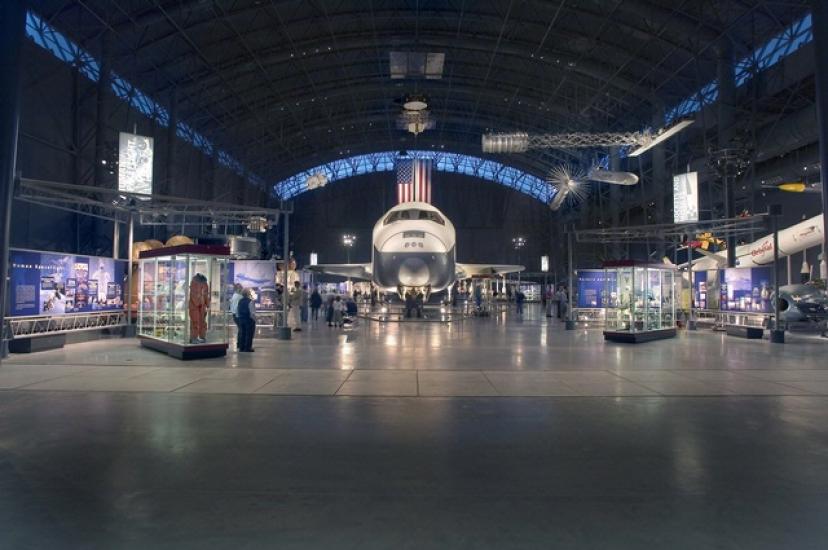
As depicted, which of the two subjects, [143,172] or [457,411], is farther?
[143,172]

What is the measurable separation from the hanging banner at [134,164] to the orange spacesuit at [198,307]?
9.20 m

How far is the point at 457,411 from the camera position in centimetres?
661

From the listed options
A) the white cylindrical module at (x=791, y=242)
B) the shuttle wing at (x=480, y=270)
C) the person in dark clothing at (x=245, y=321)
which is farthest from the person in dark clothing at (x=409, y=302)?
the white cylindrical module at (x=791, y=242)

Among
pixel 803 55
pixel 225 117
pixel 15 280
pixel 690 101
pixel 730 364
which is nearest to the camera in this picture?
pixel 730 364

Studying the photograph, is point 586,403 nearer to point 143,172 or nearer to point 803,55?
point 143,172

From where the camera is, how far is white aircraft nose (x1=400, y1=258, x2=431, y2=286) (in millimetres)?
20375

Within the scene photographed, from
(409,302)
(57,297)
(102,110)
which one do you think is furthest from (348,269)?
(57,297)

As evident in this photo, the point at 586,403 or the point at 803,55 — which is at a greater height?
the point at 803,55

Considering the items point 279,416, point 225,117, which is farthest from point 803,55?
point 225,117

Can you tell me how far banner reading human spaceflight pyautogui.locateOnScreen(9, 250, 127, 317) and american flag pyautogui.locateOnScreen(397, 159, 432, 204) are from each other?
66.4 feet

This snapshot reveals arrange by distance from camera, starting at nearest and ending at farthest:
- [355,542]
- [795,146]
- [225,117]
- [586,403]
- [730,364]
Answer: [355,542]
[586,403]
[730,364]
[795,146]
[225,117]

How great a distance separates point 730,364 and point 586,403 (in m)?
5.70

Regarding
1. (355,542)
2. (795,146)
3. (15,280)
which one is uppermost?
(795,146)

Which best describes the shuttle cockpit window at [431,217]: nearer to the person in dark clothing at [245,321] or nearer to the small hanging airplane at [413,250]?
the small hanging airplane at [413,250]
